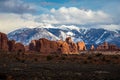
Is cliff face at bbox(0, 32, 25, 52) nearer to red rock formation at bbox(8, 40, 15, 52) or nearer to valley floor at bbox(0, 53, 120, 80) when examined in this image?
red rock formation at bbox(8, 40, 15, 52)

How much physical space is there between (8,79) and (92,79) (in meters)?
7.12

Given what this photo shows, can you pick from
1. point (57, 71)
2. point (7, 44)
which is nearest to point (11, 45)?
point (7, 44)

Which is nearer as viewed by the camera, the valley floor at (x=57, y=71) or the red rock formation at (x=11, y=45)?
the valley floor at (x=57, y=71)

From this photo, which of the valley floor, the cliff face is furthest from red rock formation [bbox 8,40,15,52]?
the valley floor

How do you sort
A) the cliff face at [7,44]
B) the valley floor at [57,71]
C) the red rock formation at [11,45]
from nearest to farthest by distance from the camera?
the valley floor at [57,71], the cliff face at [7,44], the red rock formation at [11,45]

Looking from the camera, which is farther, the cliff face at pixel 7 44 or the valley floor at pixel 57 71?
the cliff face at pixel 7 44

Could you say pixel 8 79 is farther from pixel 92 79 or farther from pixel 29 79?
pixel 92 79

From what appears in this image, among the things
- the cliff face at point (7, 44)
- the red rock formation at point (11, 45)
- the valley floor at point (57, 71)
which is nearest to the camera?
the valley floor at point (57, 71)

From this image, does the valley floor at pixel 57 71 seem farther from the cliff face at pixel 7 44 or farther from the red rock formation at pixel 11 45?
the red rock formation at pixel 11 45

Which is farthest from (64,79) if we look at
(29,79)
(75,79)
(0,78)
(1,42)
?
(1,42)

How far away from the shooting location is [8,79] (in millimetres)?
22844

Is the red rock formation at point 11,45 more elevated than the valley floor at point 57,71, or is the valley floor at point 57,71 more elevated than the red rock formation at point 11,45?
the red rock formation at point 11,45

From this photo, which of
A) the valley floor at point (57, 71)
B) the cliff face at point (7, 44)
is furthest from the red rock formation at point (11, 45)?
the valley floor at point (57, 71)

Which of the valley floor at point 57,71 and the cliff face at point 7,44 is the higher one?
the cliff face at point 7,44
